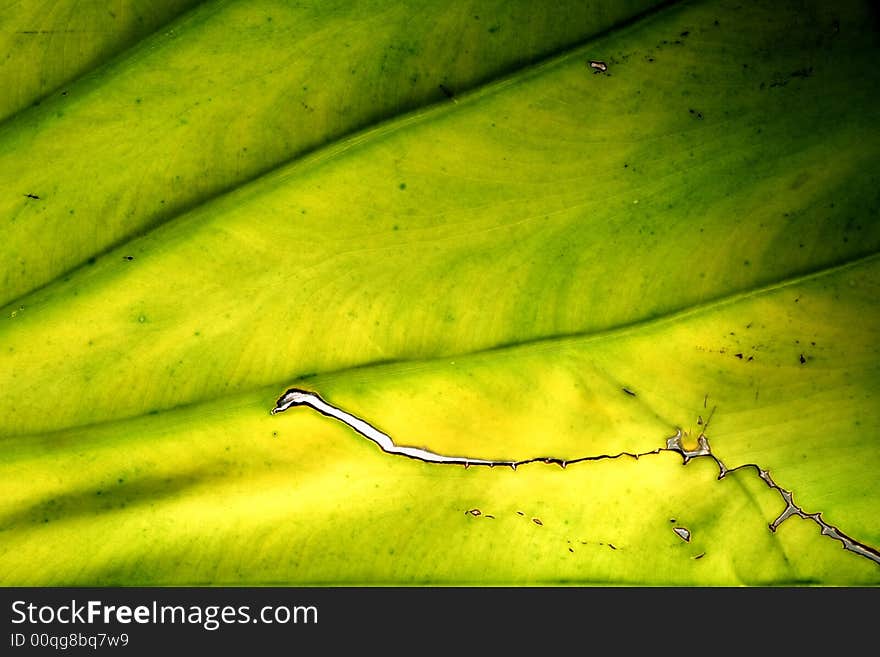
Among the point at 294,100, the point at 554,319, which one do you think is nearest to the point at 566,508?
the point at 554,319

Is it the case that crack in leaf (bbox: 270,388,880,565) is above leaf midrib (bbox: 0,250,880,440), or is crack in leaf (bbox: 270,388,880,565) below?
below

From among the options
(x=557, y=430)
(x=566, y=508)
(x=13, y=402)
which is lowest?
(x=566, y=508)

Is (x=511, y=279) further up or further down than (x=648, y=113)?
further down

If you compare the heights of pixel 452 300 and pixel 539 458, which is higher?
pixel 452 300

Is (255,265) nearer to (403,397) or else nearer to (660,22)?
(403,397)

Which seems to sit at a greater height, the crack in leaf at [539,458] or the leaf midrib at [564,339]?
the leaf midrib at [564,339]
